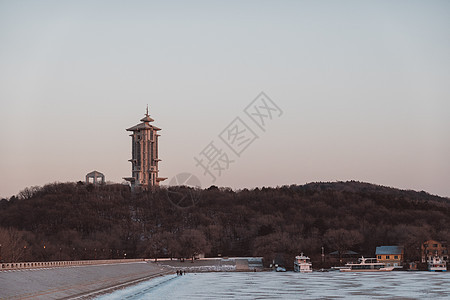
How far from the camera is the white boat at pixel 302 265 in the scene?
4924 inches

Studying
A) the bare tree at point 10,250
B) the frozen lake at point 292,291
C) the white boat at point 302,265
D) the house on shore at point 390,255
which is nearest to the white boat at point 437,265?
the house on shore at point 390,255

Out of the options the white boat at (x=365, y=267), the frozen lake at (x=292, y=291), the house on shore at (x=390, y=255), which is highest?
the house on shore at (x=390, y=255)

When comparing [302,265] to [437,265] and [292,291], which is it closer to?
[437,265]

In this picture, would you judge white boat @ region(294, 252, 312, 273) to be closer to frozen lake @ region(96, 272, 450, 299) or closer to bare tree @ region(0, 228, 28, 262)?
frozen lake @ region(96, 272, 450, 299)

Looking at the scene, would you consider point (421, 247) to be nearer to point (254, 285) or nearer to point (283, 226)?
point (283, 226)

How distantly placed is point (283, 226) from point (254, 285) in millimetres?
88069

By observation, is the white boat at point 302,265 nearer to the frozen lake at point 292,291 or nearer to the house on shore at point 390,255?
→ the house on shore at point 390,255

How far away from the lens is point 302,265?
12519cm

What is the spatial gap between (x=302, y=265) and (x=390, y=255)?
23408 mm

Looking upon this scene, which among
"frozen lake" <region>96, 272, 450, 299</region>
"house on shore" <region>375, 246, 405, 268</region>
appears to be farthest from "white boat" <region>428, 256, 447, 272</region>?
"frozen lake" <region>96, 272, 450, 299</region>

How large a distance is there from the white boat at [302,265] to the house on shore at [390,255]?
1612 centimetres

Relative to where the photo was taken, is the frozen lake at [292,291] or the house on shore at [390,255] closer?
the frozen lake at [292,291]

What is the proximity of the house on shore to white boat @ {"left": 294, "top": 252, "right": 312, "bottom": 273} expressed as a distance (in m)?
16.1

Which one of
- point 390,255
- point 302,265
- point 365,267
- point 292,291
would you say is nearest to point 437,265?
point 365,267
